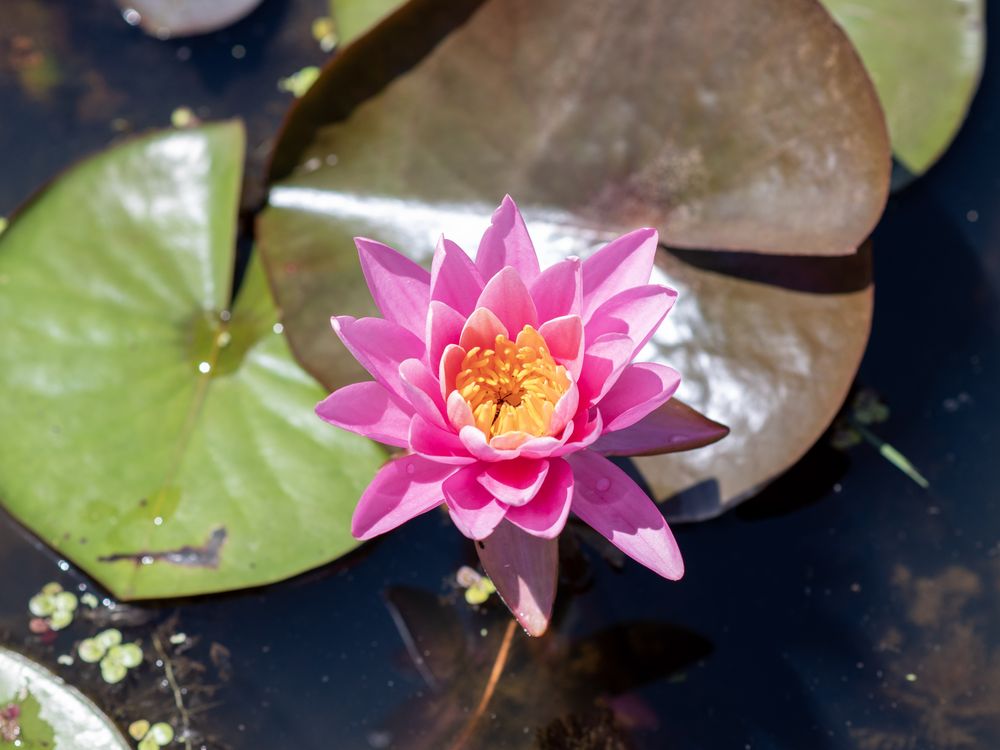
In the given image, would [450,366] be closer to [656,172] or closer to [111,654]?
[656,172]

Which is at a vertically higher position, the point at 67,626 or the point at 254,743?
the point at 67,626

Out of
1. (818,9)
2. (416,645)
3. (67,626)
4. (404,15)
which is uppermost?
(404,15)

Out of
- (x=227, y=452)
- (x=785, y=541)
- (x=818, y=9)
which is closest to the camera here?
(x=818, y=9)

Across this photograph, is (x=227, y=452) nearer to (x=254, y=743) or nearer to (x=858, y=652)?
(x=254, y=743)

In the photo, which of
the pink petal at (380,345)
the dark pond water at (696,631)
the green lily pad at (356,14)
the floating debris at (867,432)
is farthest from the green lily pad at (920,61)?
the pink petal at (380,345)

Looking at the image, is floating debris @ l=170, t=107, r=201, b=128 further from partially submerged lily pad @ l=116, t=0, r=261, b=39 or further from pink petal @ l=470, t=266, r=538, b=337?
pink petal @ l=470, t=266, r=538, b=337

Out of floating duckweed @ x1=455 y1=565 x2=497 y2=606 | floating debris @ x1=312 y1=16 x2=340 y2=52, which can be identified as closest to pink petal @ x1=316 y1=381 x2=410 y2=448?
floating duckweed @ x1=455 y1=565 x2=497 y2=606

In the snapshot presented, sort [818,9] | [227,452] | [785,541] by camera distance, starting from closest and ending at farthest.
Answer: [818,9]
[227,452]
[785,541]

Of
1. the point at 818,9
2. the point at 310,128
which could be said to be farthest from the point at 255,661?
the point at 818,9
